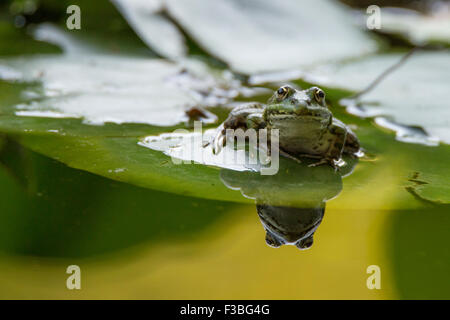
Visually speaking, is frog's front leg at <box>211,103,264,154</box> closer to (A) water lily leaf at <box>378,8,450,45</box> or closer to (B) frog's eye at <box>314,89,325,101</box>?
(B) frog's eye at <box>314,89,325,101</box>

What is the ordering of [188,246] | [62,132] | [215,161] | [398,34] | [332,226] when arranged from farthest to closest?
1. [398,34]
2. [62,132]
3. [215,161]
4. [332,226]
5. [188,246]

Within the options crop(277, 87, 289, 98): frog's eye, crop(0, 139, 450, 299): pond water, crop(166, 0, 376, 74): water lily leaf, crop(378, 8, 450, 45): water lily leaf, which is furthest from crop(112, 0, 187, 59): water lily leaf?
crop(378, 8, 450, 45): water lily leaf

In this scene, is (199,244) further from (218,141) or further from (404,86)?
(404,86)

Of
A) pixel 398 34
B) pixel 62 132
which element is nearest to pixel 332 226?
pixel 62 132

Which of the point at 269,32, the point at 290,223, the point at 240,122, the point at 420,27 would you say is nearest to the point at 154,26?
the point at 269,32

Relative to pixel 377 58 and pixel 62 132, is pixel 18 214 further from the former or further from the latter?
pixel 377 58

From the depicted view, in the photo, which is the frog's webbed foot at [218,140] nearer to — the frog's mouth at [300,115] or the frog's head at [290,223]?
the frog's mouth at [300,115]
